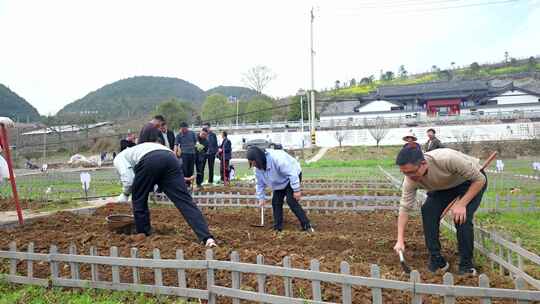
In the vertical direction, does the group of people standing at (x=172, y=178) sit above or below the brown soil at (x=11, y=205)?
above

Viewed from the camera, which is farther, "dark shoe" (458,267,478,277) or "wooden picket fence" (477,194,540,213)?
"wooden picket fence" (477,194,540,213)

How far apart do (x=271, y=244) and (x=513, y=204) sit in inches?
218

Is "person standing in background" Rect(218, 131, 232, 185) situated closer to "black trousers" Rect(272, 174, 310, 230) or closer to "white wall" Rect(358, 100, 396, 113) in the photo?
"black trousers" Rect(272, 174, 310, 230)

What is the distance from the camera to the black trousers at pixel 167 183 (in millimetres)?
4605

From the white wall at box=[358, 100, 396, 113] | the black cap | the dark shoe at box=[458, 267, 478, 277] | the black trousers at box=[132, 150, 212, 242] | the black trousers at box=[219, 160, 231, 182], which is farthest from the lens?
the white wall at box=[358, 100, 396, 113]

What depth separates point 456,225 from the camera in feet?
12.4

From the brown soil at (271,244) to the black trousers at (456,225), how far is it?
248 mm

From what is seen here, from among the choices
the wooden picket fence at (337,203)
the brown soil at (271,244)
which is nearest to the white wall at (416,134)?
the wooden picket fence at (337,203)

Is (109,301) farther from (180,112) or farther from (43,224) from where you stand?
(180,112)

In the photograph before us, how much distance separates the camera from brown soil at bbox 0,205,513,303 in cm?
342

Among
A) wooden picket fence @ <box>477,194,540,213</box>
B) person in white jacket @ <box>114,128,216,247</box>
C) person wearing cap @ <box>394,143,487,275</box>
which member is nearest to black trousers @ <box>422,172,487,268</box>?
person wearing cap @ <box>394,143,487,275</box>

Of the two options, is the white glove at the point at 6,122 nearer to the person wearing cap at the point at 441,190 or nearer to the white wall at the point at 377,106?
the person wearing cap at the point at 441,190

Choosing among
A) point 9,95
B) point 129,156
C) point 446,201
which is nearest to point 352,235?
point 446,201

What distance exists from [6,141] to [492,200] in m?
8.16
